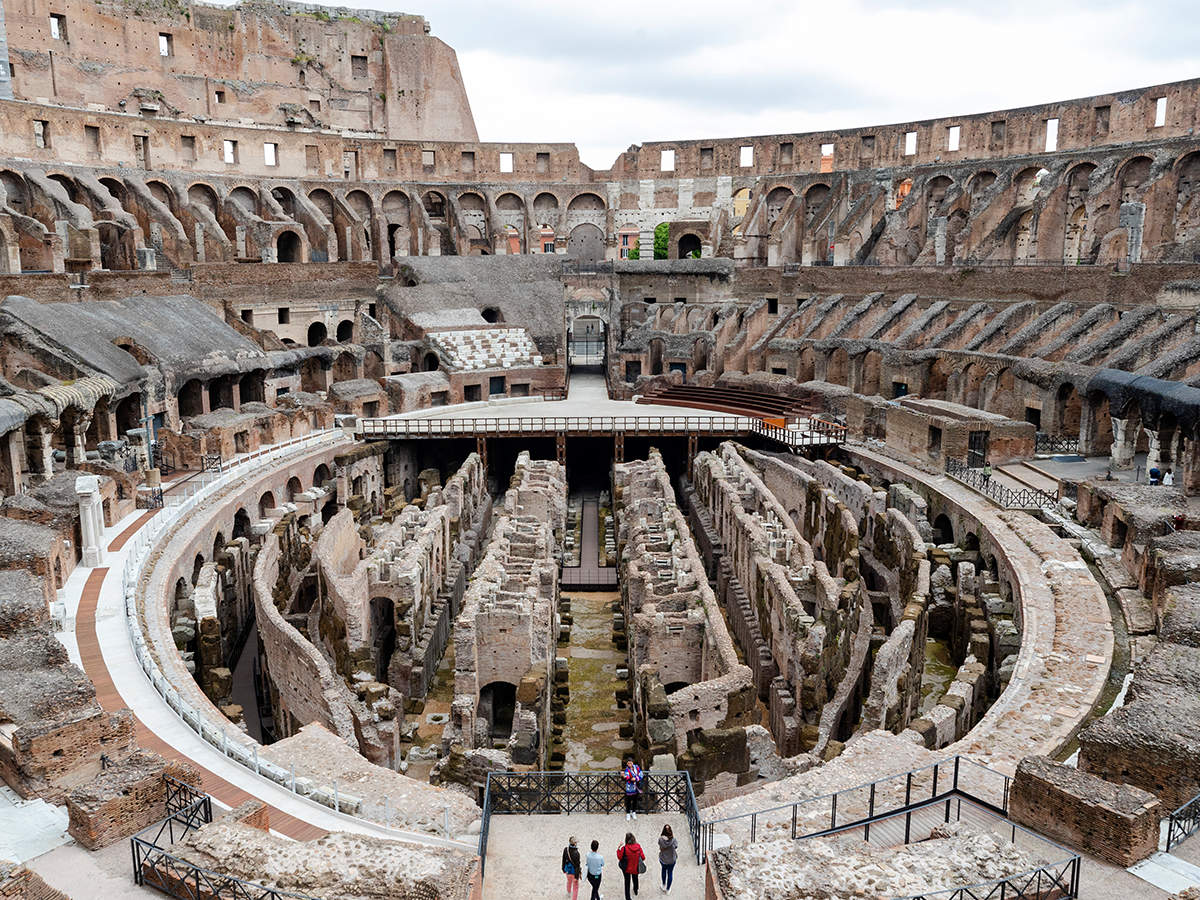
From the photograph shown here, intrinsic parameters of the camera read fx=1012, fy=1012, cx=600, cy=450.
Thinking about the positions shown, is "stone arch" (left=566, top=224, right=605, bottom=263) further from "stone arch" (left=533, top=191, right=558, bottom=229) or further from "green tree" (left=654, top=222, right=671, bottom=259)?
"green tree" (left=654, top=222, right=671, bottom=259)

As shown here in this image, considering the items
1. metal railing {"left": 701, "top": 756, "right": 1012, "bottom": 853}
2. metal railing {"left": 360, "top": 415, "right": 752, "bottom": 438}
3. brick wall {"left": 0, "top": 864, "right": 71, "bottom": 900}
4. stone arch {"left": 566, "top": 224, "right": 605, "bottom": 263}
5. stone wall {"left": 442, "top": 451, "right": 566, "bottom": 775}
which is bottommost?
stone wall {"left": 442, "top": 451, "right": 566, "bottom": 775}

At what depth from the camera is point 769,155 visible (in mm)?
→ 55844

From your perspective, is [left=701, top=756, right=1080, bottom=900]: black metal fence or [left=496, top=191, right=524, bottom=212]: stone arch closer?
[left=701, top=756, right=1080, bottom=900]: black metal fence

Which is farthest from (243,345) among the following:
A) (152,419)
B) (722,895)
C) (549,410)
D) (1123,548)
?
(722,895)

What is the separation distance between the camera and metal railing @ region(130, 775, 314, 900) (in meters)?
8.81

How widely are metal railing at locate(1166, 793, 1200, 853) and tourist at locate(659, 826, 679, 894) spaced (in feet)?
Result: 16.1

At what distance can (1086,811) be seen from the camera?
1007 centimetres

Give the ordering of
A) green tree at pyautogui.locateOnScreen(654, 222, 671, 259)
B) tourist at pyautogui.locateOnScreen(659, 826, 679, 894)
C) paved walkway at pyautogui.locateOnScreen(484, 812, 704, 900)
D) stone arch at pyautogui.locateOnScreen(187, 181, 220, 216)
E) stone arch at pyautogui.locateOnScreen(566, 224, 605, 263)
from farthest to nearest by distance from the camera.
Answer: stone arch at pyautogui.locateOnScreen(566, 224, 605, 263) → green tree at pyautogui.locateOnScreen(654, 222, 671, 259) → stone arch at pyautogui.locateOnScreen(187, 181, 220, 216) → paved walkway at pyautogui.locateOnScreen(484, 812, 704, 900) → tourist at pyautogui.locateOnScreen(659, 826, 679, 894)

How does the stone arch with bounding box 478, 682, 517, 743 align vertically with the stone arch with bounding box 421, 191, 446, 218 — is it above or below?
below

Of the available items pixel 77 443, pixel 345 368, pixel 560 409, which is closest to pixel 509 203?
pixel 345 368

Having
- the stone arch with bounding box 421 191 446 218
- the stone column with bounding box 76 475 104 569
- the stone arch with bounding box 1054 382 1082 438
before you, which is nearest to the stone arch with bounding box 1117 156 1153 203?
the stone arch with bounding box 1054 382 1082 438

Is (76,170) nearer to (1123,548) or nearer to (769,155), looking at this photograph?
(769,155)

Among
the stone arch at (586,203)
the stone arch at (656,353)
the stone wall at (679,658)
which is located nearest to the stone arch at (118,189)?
the stone arch at (586,203)

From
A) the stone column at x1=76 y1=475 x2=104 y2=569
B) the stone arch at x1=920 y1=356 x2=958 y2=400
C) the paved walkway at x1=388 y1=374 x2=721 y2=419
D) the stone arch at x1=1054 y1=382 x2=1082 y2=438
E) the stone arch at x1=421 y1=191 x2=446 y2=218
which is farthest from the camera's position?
the stone arch at x1=421 y1=191 x2=446 y2=218
